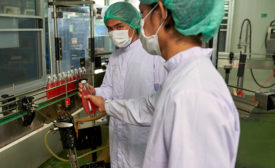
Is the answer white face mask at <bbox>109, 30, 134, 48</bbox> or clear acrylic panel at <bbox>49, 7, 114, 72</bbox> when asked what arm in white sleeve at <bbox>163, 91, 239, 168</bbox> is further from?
clear acrylic panel at <bbox>49, 7, 114, 72</bbox>

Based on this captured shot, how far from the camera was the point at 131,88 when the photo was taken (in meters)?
1.46

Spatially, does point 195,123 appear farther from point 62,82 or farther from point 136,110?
point 62,82

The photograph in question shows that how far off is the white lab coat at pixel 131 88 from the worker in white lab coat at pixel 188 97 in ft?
1.96

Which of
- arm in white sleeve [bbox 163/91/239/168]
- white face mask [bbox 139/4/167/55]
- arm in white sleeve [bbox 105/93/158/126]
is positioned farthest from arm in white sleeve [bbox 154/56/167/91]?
arm in white sleeve [bbox 163/91/239/168]

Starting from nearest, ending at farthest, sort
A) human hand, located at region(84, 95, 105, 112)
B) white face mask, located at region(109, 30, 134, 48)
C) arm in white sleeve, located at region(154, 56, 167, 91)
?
human hand, located at region(84, 95, 105, 112) → arm in white sleeve, located at region(154, 56, 167, 91) → white face mask, located at region(109, 30, 134, 48)

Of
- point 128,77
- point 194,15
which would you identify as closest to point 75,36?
point 128,77

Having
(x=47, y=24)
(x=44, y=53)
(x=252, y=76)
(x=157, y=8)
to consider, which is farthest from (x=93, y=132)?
(x=252, y=76)

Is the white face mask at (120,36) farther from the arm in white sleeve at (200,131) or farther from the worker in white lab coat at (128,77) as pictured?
the arm in white sleeve at (200,131)

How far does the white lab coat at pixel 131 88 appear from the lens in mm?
1421

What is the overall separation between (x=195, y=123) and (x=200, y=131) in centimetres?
2

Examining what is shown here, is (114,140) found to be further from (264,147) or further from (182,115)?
(264,147)

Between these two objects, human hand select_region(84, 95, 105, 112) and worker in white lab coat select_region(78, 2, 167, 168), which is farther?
worker in white lab coat select_region(78, 2, 167, 168)

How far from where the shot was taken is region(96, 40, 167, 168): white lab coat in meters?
1.42

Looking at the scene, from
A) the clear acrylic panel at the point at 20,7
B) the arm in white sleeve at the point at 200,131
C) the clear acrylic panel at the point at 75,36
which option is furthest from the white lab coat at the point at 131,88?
the clear acrylic panel at the point at 20,7
